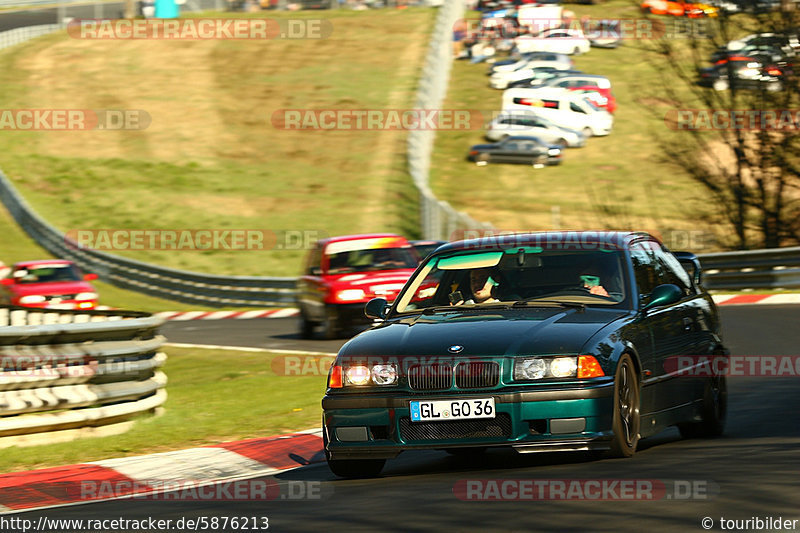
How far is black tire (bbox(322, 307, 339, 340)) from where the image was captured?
20297 millimetres

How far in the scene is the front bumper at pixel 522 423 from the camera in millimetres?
7297

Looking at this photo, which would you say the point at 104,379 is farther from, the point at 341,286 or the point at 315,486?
the point at 341,286

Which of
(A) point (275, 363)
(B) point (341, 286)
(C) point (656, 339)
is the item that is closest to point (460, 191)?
(B) point (341, 286)

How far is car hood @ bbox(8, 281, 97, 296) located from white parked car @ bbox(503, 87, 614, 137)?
64.9 feet

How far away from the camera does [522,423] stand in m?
7.33

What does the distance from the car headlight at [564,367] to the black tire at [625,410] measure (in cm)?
26

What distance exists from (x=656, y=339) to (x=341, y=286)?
1217 cm

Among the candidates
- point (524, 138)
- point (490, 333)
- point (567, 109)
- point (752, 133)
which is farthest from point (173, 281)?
point (490, 333)

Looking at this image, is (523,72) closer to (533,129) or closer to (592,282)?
(533,129)

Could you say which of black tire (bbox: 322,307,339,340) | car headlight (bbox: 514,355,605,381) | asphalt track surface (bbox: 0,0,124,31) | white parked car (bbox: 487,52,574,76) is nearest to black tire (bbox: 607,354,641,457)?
car headlight (bbox: 514,355,605,381)

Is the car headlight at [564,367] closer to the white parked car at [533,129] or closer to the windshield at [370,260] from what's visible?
the windshield at [370,260]

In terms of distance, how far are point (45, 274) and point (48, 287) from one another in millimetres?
696

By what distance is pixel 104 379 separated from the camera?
34.7 feet

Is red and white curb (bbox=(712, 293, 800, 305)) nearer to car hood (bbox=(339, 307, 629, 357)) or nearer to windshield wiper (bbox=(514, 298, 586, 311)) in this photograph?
windshield wiper (bbox=(514, 298, 586, 311))
